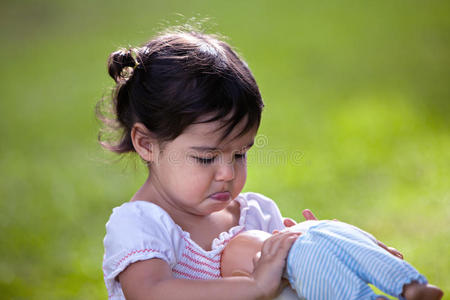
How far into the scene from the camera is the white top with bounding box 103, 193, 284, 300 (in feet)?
5.29

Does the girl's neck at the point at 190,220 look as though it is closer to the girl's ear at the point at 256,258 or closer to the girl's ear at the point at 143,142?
the girl's ear at the point at 143,142

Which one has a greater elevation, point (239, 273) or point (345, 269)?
point (345, 269)

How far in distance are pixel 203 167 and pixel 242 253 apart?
0.29 metres

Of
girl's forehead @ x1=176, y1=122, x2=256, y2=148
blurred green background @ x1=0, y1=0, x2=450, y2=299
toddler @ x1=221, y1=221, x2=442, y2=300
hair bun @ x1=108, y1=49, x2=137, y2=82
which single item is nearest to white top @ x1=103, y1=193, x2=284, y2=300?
girl's forehead @ x1=176, y1=122, x2=256, y2=148

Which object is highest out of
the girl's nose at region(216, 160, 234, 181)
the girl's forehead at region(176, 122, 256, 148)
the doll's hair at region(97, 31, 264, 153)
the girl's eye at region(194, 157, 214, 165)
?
the doll's hair at region(97, 31, 264, 153)

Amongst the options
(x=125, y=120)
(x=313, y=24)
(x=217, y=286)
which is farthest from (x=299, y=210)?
(x=313, y=24)

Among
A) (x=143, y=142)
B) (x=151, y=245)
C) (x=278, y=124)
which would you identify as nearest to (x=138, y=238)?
(x=151, y=245)

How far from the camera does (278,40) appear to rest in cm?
707

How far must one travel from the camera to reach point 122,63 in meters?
1.92

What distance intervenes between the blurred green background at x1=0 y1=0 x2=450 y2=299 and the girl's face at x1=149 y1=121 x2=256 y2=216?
559mm

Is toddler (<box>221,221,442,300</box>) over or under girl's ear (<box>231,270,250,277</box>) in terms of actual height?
over

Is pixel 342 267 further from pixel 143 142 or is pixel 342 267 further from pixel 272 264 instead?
pixel 143 142

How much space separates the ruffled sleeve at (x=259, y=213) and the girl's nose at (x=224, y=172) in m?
0.29

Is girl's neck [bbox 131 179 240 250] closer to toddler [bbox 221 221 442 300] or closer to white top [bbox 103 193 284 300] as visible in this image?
white top [bbox 103 193 284 300]
